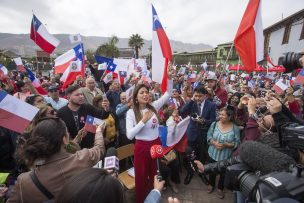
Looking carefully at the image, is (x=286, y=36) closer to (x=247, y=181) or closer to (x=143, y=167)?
(x=143, y=167)

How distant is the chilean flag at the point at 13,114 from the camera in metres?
2.54

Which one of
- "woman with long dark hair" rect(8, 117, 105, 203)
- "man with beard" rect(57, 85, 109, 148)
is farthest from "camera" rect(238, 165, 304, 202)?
"man with beard" rect(57, 85, 109, 148)

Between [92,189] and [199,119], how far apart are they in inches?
151

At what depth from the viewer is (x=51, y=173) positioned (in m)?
1.64

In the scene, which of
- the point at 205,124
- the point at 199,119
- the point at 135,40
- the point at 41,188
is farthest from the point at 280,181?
the point at 135,40

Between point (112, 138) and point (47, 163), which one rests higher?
point (47, 163)

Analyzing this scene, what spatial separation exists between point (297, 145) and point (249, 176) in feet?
1.09

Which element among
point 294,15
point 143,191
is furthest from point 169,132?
point 294,15

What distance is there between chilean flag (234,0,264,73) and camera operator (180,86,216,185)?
3.90 ft

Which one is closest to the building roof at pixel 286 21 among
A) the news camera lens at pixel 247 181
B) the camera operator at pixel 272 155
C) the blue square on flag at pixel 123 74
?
the blue square on flag at pixel 123 74

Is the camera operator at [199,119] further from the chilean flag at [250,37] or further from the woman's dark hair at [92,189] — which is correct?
the woman's dark hair at [92,189]

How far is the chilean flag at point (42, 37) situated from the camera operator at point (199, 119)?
4.27m

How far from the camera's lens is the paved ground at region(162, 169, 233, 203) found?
4.21m

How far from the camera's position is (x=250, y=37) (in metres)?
3.88
